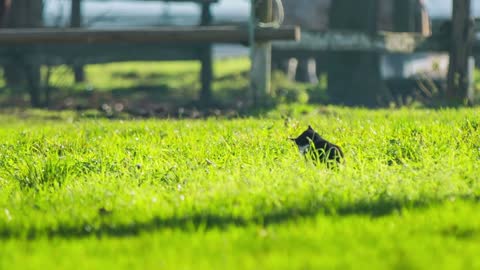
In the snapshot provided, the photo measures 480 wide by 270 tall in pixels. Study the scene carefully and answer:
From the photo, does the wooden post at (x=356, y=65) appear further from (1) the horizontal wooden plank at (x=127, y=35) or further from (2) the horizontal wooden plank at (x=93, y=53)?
(1) the horizontal wooden plank at (x=127, y=35)

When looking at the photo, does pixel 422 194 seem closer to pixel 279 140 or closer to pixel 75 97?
pixel 279 140

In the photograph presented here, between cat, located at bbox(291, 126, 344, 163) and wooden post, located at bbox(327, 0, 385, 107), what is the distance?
9.52m

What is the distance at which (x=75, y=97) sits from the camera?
17.0 meters

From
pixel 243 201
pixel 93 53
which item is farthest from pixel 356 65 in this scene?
pixel 243 201

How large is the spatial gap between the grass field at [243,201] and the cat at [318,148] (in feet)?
0.34

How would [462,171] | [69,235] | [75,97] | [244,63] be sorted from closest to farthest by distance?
1. [69,235]
2. [462,171]
3. [75,97]
4. [244,63]

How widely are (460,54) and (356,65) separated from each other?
2.97 metres

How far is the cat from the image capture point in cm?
646

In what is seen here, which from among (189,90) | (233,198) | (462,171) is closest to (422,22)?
(189,90)

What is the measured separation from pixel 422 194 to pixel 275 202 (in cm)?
94

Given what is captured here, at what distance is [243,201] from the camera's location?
5.05 m

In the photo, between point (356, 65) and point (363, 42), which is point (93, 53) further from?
point (363, 42)

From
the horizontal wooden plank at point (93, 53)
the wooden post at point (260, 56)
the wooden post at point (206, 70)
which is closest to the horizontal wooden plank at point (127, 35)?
the wooden post at point (260, 56)

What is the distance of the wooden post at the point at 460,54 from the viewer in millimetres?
13750
